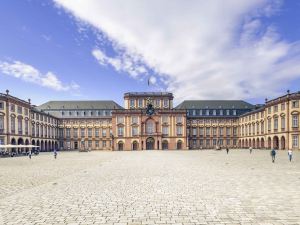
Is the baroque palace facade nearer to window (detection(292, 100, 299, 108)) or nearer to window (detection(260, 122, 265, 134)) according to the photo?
window (detection(260, 122, 265, 134))

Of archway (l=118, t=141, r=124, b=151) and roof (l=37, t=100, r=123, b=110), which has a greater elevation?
roof (l=37, t=100, r=123, b=110)

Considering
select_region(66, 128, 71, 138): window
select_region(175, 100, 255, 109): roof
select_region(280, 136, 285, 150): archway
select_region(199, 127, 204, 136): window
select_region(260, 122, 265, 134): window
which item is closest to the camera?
select_region(280, 136, 285, 150): archway

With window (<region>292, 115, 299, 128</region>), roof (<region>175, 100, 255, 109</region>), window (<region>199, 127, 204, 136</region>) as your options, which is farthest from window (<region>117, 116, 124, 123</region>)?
window (<region>292, 115, 299, 128</region>)

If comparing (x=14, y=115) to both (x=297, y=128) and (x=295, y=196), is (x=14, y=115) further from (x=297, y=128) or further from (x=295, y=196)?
(x=297, y=128)

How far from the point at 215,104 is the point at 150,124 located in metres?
31.1

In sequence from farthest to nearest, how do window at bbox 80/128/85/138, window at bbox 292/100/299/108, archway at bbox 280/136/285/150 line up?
window at bbox 80/128/85/138, archway at bbox 280/136/285/150, window at bbox 292/100/299/108

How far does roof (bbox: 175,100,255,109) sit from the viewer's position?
10038 centimetres

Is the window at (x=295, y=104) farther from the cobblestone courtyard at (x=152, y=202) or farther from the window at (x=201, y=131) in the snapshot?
the cobblestone courtyard at (x=152, y=202)

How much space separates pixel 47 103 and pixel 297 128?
8635 centimetres

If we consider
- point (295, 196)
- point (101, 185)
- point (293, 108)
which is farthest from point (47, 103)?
point (295, 196)

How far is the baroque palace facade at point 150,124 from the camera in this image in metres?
60.8

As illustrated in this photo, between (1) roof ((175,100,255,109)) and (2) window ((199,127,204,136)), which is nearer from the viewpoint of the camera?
(2) window ((199,127,204,136))

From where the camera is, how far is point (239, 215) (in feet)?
29.1

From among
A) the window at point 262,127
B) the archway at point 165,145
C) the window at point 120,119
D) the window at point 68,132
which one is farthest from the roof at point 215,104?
the window at point 68,132
